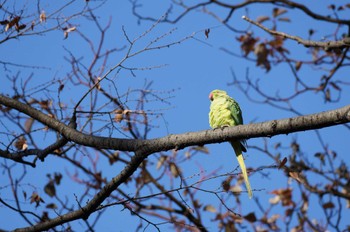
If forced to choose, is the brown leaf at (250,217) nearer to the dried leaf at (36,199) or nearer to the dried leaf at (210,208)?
the dried leaf at (210,208)

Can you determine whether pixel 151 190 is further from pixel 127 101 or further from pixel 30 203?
pixel 127 101

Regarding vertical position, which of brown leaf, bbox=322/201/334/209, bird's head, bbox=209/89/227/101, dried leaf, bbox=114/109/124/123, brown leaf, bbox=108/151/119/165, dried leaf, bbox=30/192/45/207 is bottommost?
dried leaf, bbox=30/192/45/207

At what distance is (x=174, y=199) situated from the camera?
6.12 meters

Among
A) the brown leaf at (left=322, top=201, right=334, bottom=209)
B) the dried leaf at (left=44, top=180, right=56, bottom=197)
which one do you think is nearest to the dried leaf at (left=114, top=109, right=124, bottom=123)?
the dried leaf at (left=44, top=180, right=56, bottom=197)

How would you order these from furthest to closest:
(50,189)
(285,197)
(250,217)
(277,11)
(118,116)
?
(285,197) < (277,11) < (250,217) < (50,189) < (118,116)

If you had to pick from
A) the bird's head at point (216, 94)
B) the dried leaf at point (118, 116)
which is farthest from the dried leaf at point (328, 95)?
the dried leaf at point (118, 116)

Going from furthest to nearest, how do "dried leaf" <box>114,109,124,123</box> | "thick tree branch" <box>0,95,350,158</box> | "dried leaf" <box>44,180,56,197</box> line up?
"dried leaf" <box>44,180,56,197</box>
"dried leaf" <box>114,109,124,123</box>
"thick tree branch" <box>0,95,350,158</box>

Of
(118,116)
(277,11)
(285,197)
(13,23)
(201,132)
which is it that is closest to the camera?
(201,132)

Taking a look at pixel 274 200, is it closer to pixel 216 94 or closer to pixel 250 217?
pixel 250 217

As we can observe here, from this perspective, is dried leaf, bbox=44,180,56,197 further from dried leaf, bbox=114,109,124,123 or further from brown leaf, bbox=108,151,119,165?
dried leaf, bbox=114,109,124,123

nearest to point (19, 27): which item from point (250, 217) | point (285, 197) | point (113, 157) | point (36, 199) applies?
point (36, 199)

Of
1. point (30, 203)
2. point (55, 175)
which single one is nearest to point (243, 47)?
point (55, 175)

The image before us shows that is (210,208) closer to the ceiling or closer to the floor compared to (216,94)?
closer to the floor

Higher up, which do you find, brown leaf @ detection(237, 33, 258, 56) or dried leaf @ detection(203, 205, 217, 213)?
brown leaf @ detection(237, 33, 258, 56)
